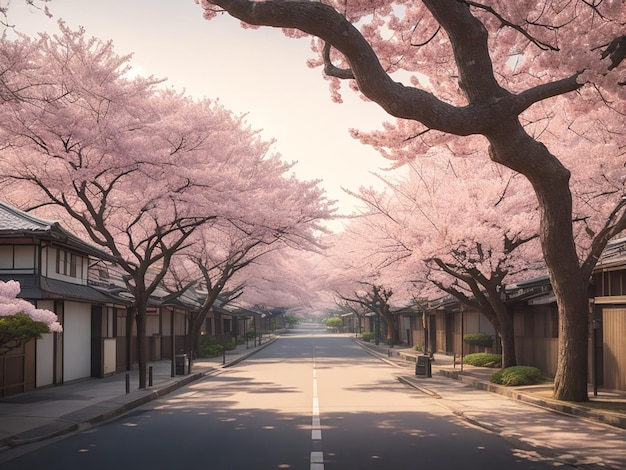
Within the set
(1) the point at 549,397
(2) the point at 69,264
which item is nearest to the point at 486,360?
(1) the point at 549,397

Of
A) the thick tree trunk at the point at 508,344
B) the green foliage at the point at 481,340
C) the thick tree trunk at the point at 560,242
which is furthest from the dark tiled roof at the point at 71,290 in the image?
the green foliage at the point at 481,340

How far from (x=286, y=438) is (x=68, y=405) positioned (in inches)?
323

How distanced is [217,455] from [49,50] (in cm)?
1679

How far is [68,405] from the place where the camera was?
18953 millimetres

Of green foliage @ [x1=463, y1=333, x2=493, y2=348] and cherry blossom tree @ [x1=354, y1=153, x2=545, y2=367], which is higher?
cherry blossom tree @ [x1=354, y1=153, x2=545, y2=367]

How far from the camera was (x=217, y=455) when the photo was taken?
1164cm

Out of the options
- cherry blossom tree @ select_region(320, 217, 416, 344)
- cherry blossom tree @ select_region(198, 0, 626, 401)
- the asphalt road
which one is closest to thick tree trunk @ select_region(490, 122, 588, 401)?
cherry blossom tree @ select_region(198, 0, 626, 401)

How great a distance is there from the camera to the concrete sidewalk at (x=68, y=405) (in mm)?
14159

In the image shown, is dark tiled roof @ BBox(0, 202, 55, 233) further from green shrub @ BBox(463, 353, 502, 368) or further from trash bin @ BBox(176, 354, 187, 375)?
green shrub @ BBox(463, 353, 502, 368)

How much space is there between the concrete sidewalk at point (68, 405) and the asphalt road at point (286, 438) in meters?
0.52

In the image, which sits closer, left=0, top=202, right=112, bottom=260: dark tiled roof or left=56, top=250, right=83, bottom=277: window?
left=0, top=202, right=112, bottom=260: dark tiled roof

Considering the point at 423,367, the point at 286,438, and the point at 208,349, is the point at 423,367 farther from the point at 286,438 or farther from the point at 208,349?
the point at 208,349

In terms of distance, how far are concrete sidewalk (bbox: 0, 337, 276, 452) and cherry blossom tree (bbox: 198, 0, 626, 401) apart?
8.92 metres

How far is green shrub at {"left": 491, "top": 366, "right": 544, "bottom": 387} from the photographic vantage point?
891 inches
